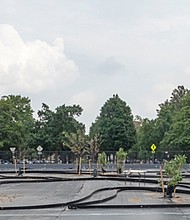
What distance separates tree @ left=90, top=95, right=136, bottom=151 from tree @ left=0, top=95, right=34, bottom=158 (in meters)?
10.0

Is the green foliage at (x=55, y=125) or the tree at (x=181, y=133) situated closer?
the tree at (x=181, y=133)

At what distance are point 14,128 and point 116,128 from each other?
15783 millimetres

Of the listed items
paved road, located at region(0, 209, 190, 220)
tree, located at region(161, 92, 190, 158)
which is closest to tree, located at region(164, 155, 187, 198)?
paved road, located at region(0, 209, 190, 220)

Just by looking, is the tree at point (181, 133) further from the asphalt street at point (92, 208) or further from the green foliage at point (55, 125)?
the asphalt street at point (92, 208)

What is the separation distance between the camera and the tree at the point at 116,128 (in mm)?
67938

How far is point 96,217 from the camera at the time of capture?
13.0m

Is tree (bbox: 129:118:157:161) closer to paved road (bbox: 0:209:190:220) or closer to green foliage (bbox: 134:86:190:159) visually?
green foliage (bbox: 134:86:190:159)

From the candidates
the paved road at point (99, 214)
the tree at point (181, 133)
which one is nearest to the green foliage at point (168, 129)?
the tree at point (181, 133)

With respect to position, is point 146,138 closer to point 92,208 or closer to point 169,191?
point 169,191

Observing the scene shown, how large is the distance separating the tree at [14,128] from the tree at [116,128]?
1004 cm

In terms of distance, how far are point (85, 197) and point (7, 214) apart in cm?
388

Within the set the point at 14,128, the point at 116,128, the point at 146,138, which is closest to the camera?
the point at 14,128

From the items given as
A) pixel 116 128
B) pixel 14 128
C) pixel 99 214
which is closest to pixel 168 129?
pixel 116 128

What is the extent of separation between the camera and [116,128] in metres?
68.2
